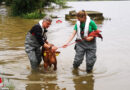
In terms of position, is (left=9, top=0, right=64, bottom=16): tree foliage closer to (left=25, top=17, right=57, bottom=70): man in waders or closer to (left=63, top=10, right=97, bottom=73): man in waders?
(left=25, top=17, right=57, bottom=70): man in waders

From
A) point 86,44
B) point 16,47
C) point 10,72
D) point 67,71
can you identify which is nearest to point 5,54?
point 16,47

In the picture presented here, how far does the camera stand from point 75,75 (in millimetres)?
6473

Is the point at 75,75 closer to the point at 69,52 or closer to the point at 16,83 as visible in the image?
the point at 16,83

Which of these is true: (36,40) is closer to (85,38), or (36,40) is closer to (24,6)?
(85,38)

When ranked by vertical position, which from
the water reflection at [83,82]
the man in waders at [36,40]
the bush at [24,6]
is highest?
the man in waders at [36,40]

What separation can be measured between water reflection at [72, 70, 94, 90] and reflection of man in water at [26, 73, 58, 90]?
1.91 feet

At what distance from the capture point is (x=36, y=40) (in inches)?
240

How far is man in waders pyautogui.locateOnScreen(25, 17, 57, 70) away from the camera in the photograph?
580 cm

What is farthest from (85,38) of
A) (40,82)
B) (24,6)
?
(24,6)

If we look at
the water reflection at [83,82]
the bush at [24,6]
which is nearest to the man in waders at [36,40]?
the water reflection at [83,82]

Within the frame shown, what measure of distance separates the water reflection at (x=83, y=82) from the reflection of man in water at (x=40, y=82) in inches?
22.9

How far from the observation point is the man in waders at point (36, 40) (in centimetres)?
580

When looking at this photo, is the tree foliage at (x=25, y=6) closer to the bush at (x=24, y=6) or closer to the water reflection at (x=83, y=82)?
the bush at (x=24, y=6)

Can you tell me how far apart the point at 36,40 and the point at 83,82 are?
68.3 inches
